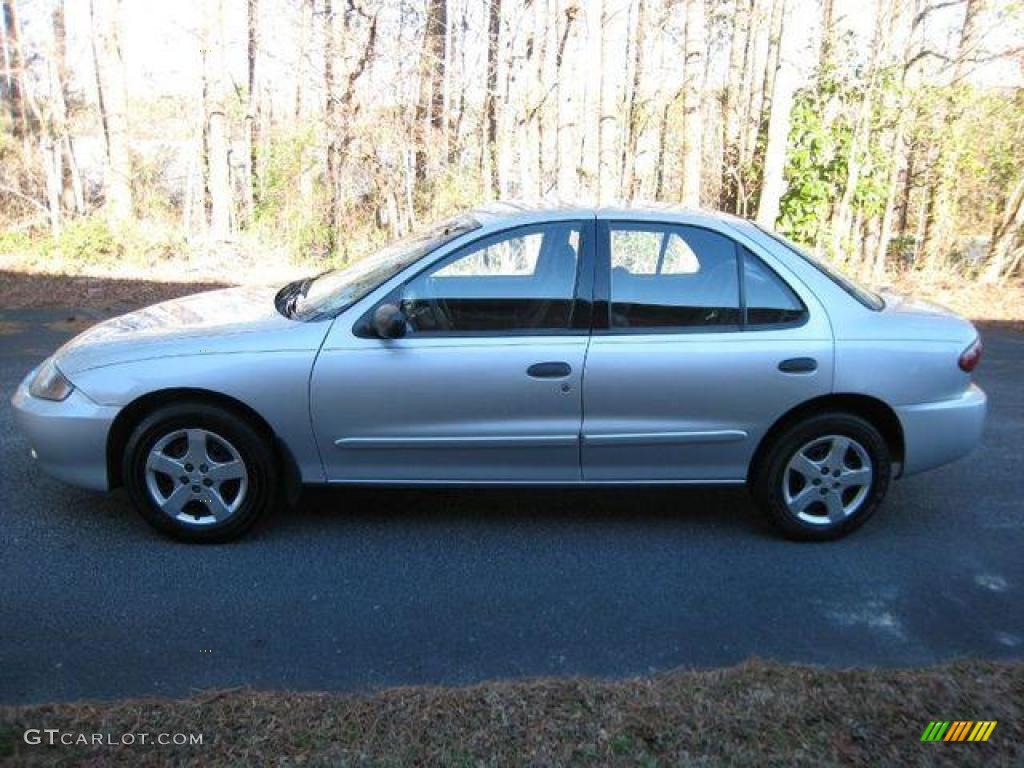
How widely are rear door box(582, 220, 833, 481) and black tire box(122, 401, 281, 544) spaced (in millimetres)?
1508

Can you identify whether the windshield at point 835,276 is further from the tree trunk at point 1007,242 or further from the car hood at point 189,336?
the tree trunk at point 1007,242

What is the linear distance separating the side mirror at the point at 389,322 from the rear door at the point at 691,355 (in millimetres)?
885

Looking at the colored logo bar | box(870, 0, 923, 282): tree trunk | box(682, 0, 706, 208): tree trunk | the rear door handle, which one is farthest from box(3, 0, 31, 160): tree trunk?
the colored logo bar

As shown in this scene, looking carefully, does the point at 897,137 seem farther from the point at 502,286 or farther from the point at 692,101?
the point at 502,286

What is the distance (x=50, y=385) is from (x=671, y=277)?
297 cm

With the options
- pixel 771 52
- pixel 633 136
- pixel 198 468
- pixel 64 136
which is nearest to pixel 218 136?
pixel 64 136

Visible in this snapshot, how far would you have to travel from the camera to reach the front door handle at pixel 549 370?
4.15 meters

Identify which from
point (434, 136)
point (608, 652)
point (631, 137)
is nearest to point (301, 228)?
point (434, 136)

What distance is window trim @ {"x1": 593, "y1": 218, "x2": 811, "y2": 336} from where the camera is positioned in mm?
4246

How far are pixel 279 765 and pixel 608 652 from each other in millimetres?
1334

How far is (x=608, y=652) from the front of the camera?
3.41 m

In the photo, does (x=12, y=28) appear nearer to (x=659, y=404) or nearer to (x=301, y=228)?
(x=301, y=228)

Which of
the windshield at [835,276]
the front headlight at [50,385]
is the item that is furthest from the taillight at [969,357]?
the front headlight at [50,385]
